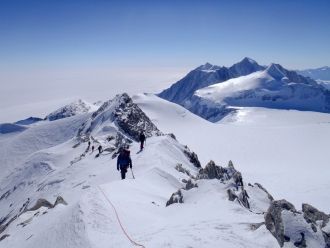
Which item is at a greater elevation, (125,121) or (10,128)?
(125,121)

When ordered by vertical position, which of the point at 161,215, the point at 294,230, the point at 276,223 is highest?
the point at 294,230

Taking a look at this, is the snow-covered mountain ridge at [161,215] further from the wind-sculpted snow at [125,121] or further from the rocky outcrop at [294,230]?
the wind-sculpted snow at [125,121]

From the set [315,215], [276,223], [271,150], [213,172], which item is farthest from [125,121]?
[276,223]

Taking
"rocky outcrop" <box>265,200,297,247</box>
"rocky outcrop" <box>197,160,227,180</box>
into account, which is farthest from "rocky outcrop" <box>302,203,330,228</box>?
"rocky outcrop" <box>197,160,227,180</box>

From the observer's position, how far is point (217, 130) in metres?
103

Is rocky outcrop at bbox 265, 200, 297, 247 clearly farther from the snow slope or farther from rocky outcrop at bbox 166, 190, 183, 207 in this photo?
the snow slope

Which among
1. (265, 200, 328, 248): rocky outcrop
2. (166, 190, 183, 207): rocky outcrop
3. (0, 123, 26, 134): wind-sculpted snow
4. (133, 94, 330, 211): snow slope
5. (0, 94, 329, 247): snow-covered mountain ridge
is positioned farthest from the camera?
(0, 123, 26, 134): wind-sculpted snow

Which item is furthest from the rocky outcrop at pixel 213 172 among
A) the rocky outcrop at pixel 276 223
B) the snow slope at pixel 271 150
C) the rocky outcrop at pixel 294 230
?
the snow slope at pixel 271 150

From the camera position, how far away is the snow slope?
5197 centimetres

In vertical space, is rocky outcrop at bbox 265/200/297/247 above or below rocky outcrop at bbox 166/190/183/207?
above

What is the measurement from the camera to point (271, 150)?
83.7 m

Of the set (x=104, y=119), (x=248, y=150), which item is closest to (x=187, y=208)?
(x=104, y=119)

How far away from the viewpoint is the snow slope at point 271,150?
5197 cm

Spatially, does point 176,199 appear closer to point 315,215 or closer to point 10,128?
point 315,215
